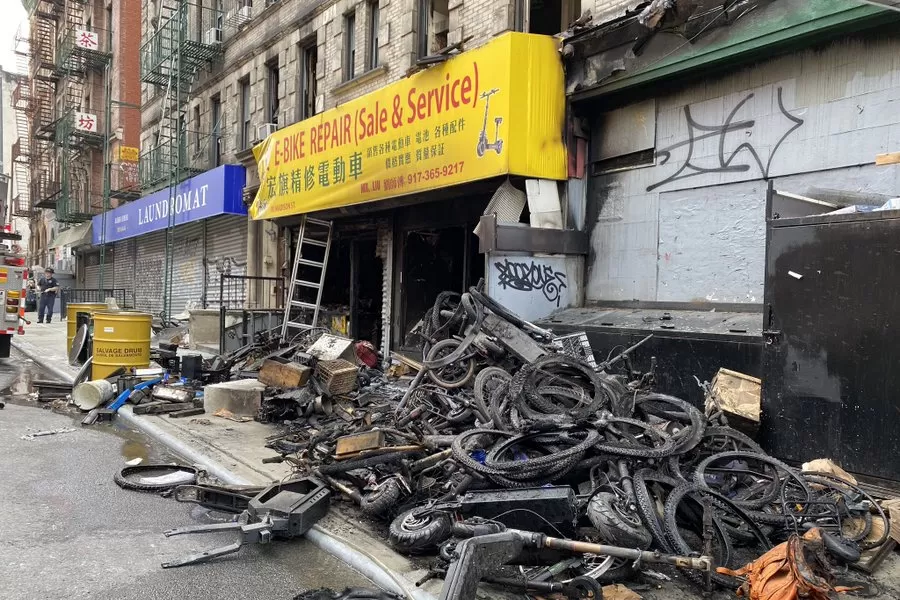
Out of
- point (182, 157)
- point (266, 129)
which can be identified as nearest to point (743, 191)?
point (266, 129)

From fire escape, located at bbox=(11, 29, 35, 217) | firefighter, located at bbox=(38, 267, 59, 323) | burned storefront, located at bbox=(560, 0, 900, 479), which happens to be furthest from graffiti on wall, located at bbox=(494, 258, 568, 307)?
fire escape, located at bbox=(11, 29, 35, 217)

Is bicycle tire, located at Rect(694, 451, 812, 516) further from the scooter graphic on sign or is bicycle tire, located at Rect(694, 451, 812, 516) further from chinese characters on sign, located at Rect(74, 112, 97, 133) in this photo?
chinese characters on sign, located at Rect(74, 112, 97, 133)

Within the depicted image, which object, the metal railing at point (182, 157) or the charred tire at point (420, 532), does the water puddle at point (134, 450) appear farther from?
the metal railing at point (182, 157)

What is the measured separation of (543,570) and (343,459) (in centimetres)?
201

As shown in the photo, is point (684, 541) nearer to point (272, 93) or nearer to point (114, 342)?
point (114, 342)

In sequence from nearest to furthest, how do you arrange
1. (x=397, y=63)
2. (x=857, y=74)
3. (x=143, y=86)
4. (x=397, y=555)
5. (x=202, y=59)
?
(x=397, y=555), (x=857, y=74), (x=397, y=63), (x=202, y=59), (x=143, y=86)

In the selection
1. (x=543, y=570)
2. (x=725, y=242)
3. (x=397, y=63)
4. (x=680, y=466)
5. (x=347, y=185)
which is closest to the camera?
(x=543, y=570)

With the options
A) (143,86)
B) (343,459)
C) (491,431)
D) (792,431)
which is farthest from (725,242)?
(143,86)

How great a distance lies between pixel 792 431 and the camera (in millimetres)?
5184

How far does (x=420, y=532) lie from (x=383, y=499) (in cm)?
58

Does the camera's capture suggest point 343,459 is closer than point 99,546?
No

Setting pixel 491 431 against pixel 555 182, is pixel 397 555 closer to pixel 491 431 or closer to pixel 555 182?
pixel 491 431

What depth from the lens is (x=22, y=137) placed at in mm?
45219

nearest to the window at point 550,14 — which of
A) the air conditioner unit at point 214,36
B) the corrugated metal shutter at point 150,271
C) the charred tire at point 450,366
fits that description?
the charred tire at point 450,366
